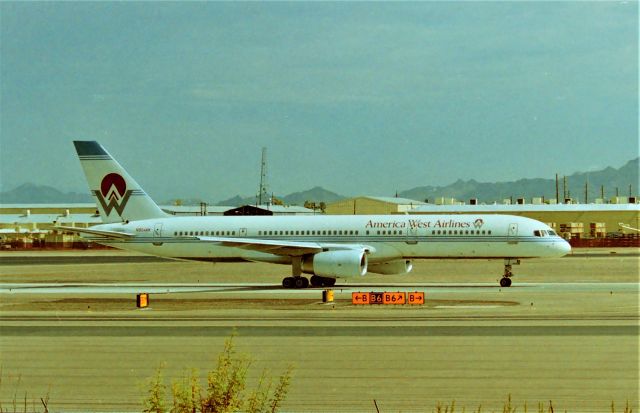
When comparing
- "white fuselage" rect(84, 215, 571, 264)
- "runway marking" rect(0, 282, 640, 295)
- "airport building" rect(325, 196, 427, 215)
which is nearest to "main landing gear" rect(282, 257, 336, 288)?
"runway marking" rect(0, 282, 640, 295)

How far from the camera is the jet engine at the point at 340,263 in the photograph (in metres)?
44.2

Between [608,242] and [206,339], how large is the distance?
96344mm

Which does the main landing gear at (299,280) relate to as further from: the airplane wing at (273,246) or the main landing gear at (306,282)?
the airplane wing at (273,246)

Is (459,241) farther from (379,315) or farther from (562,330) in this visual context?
(562,330)

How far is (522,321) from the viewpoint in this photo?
88.4ft

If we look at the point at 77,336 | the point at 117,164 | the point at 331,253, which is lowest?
the point at 77,336

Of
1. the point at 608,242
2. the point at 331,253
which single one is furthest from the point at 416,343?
the point at 608,242

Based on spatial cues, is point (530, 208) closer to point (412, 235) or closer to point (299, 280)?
point (412, 235)

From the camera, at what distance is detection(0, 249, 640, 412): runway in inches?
643

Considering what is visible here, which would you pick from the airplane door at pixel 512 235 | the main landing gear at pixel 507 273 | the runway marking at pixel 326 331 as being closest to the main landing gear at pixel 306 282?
the main landing gear at pixel 507 273

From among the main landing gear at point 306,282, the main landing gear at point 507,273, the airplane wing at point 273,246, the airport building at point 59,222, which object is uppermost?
the airport building at point 59,222

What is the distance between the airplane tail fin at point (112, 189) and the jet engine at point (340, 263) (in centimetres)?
1252

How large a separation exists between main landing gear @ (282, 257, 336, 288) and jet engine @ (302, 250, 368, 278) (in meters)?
1.17

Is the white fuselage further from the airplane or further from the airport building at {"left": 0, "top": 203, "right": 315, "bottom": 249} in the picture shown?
the airport building at {"left": 0, "top": 203, "right": 315, "bottom": 249}
